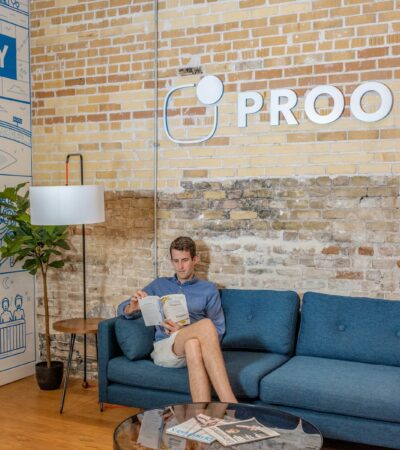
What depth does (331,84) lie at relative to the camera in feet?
14.0

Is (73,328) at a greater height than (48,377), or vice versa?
(73,328)

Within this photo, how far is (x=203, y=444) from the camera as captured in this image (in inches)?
104

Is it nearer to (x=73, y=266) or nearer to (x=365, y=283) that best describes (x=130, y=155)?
(x=73, y=266)

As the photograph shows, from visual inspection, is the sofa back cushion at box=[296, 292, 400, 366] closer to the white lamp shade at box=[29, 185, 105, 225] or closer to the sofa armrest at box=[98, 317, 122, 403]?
the sofa armrest at box=[98, 317, 122, 403]

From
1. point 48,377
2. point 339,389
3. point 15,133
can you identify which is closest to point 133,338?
point 48,377

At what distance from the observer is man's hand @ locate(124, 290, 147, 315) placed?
4102 mm

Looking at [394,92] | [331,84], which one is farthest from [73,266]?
[394,92]

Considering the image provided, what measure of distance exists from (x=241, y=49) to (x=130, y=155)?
3.90 feet

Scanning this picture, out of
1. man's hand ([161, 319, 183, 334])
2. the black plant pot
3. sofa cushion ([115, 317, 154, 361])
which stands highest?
man's hand ([161, 319, 183, 334])

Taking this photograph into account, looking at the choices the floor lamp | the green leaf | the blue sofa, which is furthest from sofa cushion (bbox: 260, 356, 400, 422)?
the green leaf

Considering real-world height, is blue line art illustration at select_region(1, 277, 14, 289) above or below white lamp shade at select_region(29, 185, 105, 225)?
below

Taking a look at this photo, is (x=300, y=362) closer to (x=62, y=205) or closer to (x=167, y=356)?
(x=167, y=356)

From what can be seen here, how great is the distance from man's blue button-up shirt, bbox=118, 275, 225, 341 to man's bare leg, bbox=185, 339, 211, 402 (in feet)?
1.48

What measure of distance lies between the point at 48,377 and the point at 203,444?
8.24ft
